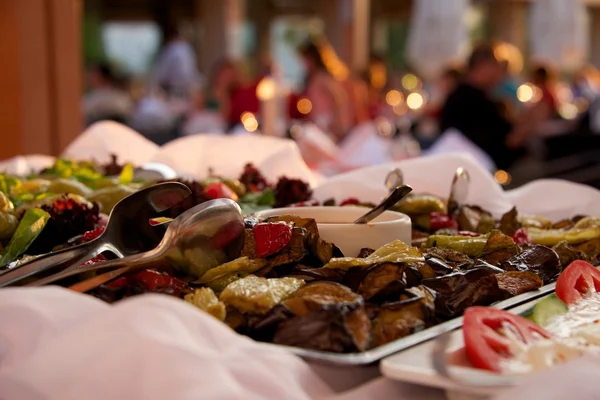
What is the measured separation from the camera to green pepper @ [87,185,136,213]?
1.34m

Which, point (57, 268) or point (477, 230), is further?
point (477, 230)

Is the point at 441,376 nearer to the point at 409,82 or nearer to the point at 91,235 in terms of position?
the point at 91,235

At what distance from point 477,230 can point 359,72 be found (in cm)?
617

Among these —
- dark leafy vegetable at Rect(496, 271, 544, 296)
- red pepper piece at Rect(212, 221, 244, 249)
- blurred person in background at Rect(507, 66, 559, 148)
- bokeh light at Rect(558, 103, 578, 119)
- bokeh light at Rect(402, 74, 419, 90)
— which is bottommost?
bokeh light at Rect(558, 103, 578, 119)

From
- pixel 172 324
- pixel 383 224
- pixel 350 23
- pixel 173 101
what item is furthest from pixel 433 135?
pixel 172 324

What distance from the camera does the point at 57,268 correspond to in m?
0.88

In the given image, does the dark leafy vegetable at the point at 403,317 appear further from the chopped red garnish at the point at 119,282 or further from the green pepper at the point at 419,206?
the green pepper at the point at 419,206

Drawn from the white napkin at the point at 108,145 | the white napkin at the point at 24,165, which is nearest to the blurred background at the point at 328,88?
the white napkin at the point at 108,145

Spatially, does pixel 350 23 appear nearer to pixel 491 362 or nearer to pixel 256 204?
pixel 256 204

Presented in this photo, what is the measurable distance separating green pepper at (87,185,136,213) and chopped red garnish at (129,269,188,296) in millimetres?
459

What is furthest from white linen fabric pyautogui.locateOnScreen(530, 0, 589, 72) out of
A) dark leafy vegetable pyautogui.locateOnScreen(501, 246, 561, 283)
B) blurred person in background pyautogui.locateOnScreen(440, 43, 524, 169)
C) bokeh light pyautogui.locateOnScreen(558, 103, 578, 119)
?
dark leafy vegetable pyautogui.locateOnScreen(501, 246, 561, 283)

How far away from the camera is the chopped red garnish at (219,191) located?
1330 mm

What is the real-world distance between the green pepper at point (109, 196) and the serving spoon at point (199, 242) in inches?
16.6

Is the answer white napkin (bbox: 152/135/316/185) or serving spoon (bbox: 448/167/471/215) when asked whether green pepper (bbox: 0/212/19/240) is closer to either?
serving spoon (bbox: 448/167/471/215)
